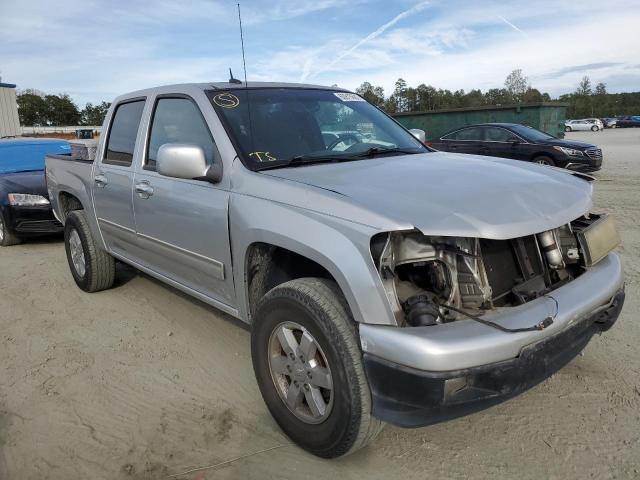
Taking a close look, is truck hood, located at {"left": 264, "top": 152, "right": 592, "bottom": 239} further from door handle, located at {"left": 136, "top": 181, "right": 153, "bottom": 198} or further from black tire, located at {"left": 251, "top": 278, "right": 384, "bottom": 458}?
door handle, located at {"left": 136, "top": 181, "right": 153, "bottom": 198}

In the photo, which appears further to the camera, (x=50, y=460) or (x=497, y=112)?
(x=497, y=112)

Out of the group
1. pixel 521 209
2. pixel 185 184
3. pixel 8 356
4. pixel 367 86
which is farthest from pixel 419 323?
pixel 367 86

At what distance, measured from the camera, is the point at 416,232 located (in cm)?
219

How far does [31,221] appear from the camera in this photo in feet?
23.4

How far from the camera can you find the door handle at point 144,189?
3.57 m

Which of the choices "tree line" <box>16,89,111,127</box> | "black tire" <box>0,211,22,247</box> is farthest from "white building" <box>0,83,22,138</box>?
"tree line" <box>16,89,111,127</box>

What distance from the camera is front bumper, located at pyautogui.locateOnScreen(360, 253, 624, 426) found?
1.98 metres

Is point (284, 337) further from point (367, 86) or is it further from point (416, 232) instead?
point (367, 86)

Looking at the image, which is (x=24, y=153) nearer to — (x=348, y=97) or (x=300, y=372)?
(x=348, y=97)

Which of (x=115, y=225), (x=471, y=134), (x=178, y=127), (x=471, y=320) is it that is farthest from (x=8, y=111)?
(x=471, y=320)

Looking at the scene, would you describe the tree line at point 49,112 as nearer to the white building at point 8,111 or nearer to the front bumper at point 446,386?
the white building at point 8,111

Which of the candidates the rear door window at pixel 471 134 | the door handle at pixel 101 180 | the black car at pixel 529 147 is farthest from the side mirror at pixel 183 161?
the rear door window at pixel 471 134

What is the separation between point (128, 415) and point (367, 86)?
5890 cm

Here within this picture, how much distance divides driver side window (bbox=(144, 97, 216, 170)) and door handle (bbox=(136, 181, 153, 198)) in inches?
5.1
